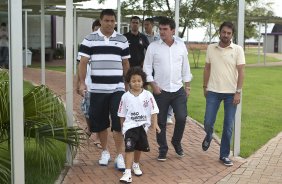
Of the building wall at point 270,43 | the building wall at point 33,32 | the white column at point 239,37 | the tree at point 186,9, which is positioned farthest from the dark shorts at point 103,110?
the building wall at point 270,43

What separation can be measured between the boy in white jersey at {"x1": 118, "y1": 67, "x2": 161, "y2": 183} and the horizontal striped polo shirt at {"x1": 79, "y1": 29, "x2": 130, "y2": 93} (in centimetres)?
30

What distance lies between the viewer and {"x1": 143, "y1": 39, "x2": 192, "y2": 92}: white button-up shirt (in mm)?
5781

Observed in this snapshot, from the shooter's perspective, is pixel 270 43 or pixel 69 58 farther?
pixel 270 43

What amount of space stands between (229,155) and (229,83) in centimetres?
112

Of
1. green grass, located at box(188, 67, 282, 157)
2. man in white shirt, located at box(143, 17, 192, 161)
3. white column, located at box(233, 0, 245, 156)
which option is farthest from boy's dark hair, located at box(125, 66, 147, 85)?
green grass, located at box(188, 67, 282, 157)

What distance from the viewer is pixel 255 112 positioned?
1011 cm

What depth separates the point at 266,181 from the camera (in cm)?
525

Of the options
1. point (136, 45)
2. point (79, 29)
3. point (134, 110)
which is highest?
point (79, 29)

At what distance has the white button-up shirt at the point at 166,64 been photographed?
19.0ft

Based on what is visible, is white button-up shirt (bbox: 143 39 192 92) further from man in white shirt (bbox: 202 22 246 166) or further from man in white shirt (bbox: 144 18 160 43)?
man in white shirt (bbox: 144 18 160 43)

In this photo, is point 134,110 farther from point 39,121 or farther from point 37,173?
point 37,173

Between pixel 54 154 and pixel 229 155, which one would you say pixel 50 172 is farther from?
pixel 229 155

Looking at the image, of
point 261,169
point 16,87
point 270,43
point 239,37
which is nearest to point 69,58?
point 16,87

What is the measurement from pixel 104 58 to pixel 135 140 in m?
1.01
